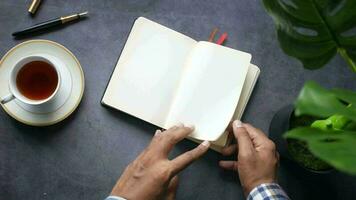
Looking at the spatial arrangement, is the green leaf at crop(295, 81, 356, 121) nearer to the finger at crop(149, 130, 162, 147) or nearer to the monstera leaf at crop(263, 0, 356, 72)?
the monstera leaf at crop(263, 0, 356, 72)

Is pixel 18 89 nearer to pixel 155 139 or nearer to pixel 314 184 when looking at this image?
pixel 155 139

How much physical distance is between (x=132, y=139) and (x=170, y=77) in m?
0.12

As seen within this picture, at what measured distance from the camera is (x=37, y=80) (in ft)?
2.31

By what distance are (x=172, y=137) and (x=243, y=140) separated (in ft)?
0.37

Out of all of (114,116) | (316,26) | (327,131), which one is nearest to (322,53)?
(316,26)

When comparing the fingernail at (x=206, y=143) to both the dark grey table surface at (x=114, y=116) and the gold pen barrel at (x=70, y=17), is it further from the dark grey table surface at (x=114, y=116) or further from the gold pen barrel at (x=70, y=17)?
the gold pen barrel at (x=70, y=17)

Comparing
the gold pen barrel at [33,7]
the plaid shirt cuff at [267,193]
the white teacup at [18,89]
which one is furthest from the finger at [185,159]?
the gold pen barrel at [33,7]

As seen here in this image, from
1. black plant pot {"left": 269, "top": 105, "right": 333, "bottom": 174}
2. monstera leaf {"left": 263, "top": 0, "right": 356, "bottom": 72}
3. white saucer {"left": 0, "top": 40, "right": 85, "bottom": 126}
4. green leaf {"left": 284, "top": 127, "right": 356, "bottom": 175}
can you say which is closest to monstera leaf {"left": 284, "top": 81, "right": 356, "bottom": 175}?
green leaf {"left": 284, "top": 127, "right": 356, "bottom": 175}

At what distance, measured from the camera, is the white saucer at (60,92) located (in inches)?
27.9

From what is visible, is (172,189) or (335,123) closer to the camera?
(335,123)

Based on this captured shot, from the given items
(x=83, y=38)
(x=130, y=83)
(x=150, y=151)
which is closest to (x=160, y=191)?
(x=150, y=151)

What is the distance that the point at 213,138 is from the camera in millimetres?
690

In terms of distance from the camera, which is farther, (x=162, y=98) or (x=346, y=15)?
(x=162, y=98)

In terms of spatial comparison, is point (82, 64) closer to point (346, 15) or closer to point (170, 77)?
point (170, 77)
